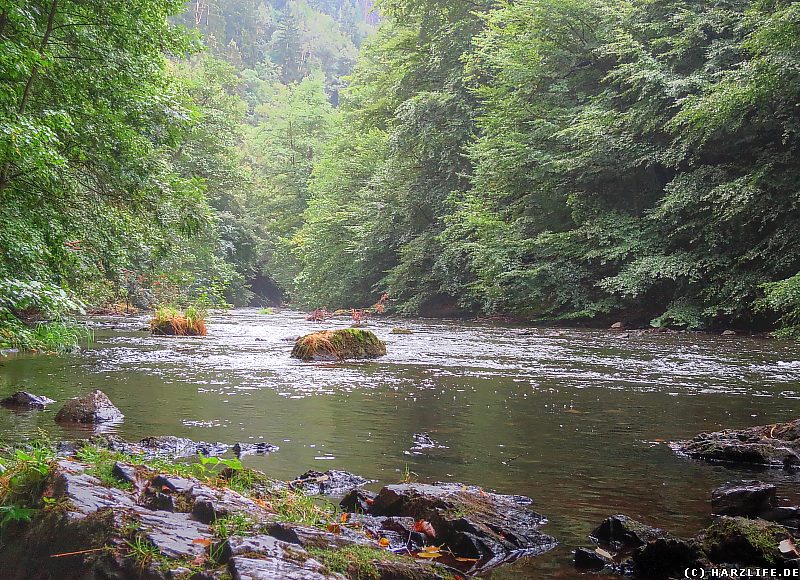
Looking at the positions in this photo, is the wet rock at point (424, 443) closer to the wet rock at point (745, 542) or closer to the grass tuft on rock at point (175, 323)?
the wet rock at point (745, 542)

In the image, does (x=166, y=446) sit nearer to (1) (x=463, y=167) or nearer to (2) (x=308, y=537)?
(2) (x=308, y=537)

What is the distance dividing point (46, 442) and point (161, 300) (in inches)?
638

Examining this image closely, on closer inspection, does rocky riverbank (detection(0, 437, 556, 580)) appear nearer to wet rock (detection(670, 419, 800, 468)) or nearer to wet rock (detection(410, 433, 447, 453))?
wet rock (detection(410, 433, 447, 453))

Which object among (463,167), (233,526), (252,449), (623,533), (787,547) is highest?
(463,167)

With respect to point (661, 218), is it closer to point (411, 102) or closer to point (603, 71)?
point (603, 71)

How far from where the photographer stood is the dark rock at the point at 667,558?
11.2 feet

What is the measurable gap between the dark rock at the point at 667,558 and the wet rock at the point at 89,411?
17.3ft

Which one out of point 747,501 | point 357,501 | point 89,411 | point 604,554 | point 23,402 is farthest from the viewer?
point 23,402

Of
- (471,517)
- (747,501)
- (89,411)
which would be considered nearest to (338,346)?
(89,411)

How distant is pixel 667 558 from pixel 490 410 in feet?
14.9

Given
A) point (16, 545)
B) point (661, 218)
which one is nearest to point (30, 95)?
point (16, 545)

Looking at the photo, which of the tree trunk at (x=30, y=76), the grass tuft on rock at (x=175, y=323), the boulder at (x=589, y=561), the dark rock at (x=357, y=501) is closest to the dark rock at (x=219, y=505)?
the dark rock at (x=357, y=501)

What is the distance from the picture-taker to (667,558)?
135 inches

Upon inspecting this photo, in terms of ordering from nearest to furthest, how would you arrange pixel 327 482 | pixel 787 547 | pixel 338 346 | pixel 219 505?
1. pixel 219 505
2. pixel 787 547
3. pixel 327 482
4. pixel 338 346
